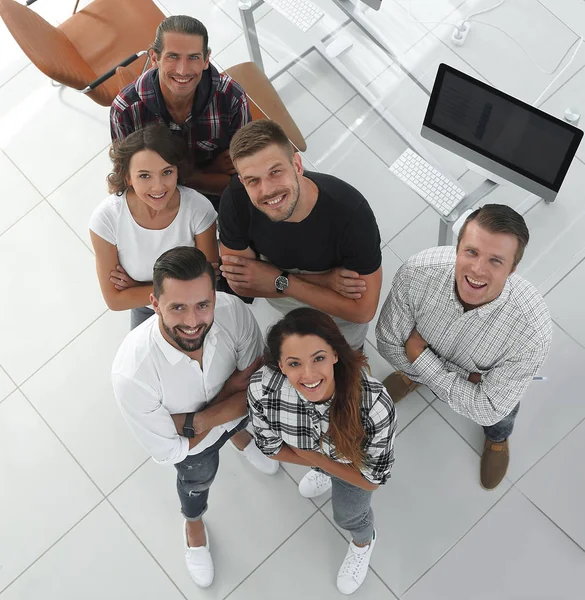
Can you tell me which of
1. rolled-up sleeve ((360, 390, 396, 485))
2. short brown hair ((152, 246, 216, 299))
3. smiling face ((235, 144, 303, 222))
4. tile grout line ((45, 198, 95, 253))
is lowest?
tile grout line ((45, 198, 95, 253))

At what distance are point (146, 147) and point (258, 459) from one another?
5.17ft

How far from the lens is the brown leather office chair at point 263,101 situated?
10.4 feet

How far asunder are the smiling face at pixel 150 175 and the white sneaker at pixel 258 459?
4.35 feet

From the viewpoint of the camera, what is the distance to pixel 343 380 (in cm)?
227

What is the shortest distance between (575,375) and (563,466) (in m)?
0.45

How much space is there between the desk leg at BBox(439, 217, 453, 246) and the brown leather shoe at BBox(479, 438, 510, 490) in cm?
96

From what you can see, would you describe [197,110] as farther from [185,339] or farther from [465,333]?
[465,333]

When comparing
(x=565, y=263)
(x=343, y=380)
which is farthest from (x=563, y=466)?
(x=343, y=380)

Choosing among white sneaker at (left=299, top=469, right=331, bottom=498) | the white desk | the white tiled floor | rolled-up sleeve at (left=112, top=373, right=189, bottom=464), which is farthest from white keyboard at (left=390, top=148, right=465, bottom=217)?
rolled-up sleeve at (left=112, top=373, right=189, bottom=464)

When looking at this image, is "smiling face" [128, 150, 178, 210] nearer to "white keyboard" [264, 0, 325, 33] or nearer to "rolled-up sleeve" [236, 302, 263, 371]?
"rolled-up sleeve" [236, 302, 263, 371]

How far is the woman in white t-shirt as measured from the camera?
8.13ft

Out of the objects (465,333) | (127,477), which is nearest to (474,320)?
(465,333)

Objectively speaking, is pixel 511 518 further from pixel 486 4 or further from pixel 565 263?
pixel 486 4

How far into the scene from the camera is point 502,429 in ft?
10.1
